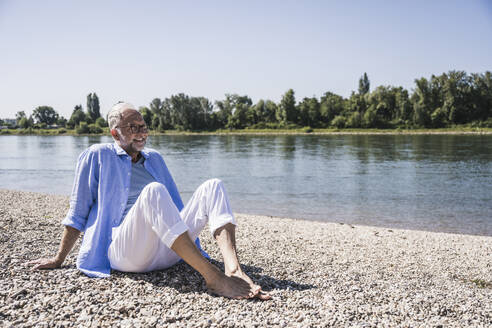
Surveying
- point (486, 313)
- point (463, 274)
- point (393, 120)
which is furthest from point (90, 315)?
point (393, 120)

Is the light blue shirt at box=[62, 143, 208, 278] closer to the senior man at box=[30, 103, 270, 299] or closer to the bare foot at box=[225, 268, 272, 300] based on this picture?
the senior man at box=[30, 103, 270, 299]

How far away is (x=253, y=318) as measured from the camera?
320 centimetres

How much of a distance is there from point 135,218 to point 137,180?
0.90 m

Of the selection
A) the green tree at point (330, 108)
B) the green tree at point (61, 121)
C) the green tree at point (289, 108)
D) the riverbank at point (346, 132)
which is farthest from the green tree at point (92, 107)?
the green tree at point (330, 108)

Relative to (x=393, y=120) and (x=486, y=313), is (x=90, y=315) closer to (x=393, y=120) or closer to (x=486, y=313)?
(x=486, y=313)

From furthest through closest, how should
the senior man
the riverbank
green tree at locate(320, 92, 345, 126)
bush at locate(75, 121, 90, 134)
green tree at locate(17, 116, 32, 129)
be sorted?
1. green tree at locate(17, 116, 32, 129)
2. bush at locate(75, 121, 90, 134)
3. green tree at locate(320, 92, 345, 126)
4. the riverbank
5. the senior man

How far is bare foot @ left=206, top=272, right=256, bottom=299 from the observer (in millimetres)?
3480

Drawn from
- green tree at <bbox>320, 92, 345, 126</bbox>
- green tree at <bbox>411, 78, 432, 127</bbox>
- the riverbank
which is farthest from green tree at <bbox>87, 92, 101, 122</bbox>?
green tree at <bbox>411, 78, 432, 127</bbox>

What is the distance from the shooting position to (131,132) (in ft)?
13.2

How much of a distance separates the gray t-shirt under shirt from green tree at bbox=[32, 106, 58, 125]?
192 meters

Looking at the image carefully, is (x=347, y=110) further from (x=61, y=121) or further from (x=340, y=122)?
(x=61, y=121)

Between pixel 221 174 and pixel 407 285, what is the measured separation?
2213 cm

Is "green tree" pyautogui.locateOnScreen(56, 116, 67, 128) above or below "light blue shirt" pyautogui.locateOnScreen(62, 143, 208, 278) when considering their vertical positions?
above

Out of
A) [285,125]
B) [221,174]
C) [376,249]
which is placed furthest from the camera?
[285,125]
